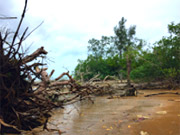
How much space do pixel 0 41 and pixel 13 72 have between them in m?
0.57

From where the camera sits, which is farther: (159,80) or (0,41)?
(159,80)

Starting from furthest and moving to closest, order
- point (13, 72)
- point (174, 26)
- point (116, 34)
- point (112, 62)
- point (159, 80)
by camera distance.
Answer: point (116, 34) < point (112, 62) < point (159, 80) < point (174, 26) < point (13, 72)

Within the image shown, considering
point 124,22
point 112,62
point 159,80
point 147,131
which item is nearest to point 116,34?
point 124,22

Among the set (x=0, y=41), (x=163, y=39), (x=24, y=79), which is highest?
(x=163, y=39)

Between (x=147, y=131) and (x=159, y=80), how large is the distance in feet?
35.9

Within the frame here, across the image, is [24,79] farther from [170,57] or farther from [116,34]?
[116,34]

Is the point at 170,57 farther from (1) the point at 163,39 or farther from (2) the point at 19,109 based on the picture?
(2) the point at 19,109

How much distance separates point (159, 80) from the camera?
45.1 ft

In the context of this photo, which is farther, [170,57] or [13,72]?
[170,57]

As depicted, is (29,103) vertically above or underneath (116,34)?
underneath

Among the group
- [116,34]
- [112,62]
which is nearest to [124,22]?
[116,34]

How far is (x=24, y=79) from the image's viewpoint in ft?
11.5

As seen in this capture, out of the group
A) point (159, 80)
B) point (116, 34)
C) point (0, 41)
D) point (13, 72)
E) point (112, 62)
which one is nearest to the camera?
point (0, 41)

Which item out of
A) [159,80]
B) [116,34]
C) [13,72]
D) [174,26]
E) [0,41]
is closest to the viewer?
[0,41]
